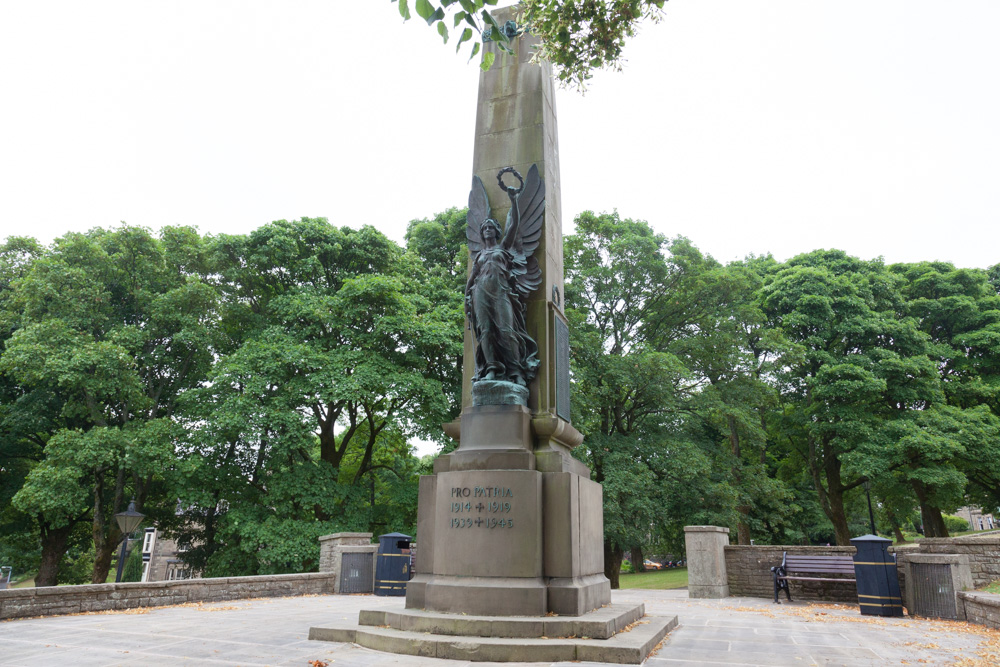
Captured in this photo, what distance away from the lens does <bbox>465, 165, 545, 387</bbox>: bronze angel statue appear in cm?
744

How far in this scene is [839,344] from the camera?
78.2ft

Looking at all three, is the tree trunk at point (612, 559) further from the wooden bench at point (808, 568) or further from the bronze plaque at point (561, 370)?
the bronze plaque at point (561, 370)

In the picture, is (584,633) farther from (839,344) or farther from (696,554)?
(839,344)

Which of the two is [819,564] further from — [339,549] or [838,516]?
[838,516]

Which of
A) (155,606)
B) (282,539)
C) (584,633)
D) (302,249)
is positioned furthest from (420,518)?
(302,249)

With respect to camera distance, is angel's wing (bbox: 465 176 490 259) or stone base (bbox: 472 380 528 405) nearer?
stone base (bbox: 472 380 528 405)

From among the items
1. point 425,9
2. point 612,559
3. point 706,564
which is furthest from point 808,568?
point 425,9

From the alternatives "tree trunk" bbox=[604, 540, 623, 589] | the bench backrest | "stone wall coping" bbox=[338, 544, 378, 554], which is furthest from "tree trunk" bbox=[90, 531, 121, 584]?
the bench backrest

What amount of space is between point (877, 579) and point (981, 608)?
145 cm

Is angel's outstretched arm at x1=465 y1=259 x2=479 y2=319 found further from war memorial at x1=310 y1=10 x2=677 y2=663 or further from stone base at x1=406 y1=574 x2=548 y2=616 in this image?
stone base at x1=406 y1=574 x2=548 y2=616

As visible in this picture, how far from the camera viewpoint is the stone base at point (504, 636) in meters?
5.19

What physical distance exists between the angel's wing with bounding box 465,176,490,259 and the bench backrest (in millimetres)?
8504

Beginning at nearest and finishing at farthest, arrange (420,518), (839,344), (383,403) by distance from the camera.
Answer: (420,518)
(383,403)
(839,344)

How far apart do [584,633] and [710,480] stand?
14910 mm
